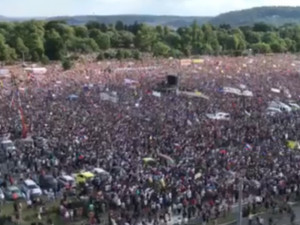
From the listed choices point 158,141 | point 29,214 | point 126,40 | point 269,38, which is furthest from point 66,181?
point 269,38

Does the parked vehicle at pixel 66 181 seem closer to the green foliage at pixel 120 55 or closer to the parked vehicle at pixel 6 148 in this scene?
the parked vehicle at pixel 6 148

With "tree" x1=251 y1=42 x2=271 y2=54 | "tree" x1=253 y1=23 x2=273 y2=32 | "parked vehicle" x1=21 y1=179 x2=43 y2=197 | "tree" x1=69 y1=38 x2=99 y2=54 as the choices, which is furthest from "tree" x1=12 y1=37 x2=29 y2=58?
"tree" x1=253 y1=23 x2=273 y2=32

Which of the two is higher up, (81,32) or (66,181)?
(66,181)

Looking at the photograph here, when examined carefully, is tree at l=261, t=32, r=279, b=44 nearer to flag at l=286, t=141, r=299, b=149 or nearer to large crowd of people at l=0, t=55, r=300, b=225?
large crowd of people at l=0, t=55, r=300, b=225

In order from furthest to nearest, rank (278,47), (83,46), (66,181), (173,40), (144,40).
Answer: (278,47) → (173,40) → (144,40) → (83,46) → (66,181)

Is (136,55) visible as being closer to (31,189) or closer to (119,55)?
(119,55)

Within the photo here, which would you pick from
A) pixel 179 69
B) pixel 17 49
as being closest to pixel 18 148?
pixel 179 69
